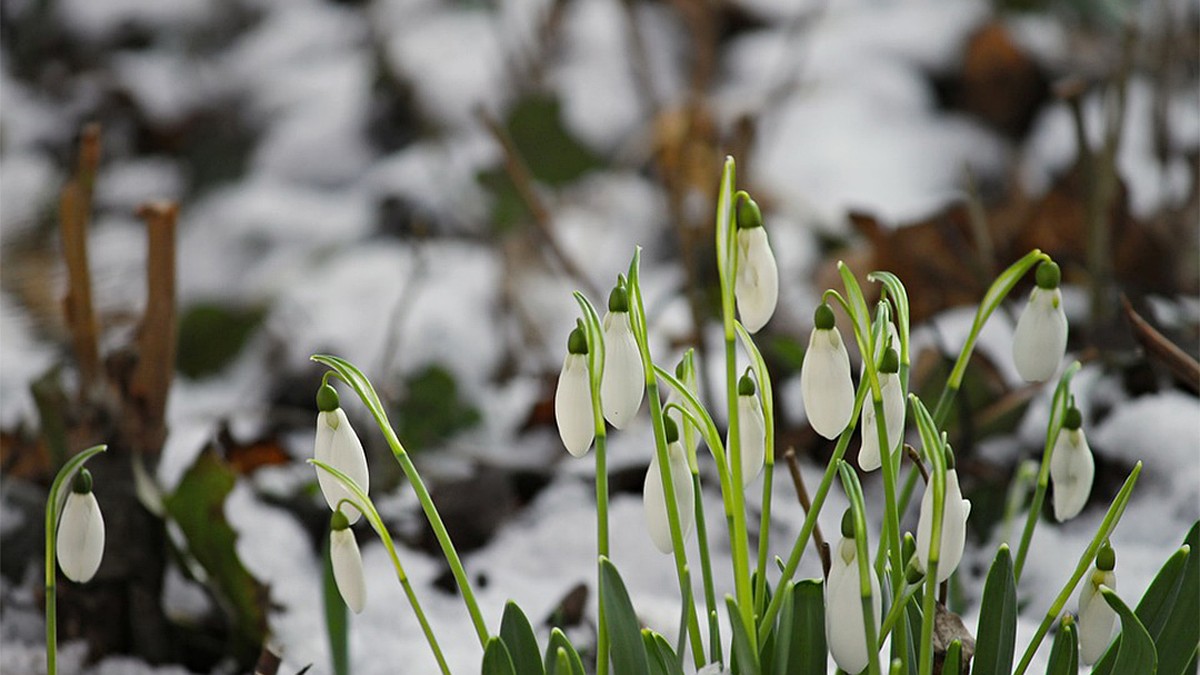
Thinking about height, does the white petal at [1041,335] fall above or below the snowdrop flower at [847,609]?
above

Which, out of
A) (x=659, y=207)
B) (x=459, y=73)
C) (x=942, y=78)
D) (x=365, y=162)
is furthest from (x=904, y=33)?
(x=365, y=162)

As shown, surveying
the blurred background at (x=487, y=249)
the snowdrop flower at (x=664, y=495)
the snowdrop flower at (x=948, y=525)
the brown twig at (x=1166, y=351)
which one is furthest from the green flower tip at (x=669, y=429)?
the brown twig at (x=1166, y=351)

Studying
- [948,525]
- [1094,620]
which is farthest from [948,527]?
[1094,620]

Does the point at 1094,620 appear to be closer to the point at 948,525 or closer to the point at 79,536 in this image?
the point at 948,525

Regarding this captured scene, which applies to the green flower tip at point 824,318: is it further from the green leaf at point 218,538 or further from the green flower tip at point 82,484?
the green leaf at point 218,538

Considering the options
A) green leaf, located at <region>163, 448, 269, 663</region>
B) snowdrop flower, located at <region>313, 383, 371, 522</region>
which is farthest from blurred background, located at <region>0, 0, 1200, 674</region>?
snowdrop flower, located at <region>313, 383, 371, 522</region>

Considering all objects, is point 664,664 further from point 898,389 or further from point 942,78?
point 942,78
